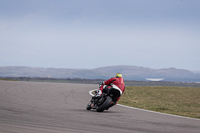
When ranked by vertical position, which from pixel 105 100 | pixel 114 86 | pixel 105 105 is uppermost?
pixel 114 86

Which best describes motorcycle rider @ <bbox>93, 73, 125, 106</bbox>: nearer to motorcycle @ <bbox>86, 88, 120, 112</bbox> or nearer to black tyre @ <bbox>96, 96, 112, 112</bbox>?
motorcycle @ <bbox>86, 88, 120, 112</bbox>

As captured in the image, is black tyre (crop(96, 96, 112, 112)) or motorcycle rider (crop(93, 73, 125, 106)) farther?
motorcycle rider (crop(93, 73, 125, 106))

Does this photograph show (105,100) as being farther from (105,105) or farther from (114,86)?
(114,86)

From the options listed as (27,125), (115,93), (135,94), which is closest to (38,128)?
(27,125)

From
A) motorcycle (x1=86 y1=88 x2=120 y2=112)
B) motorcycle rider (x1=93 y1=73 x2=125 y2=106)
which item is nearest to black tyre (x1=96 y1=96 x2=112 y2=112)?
motorcycle (x1=86 y1=88 x2=120 y2=112)

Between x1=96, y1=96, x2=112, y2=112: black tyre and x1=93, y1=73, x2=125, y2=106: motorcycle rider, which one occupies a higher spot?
x1=93, y1=73, x2=125, y2=106: motorcycle rider

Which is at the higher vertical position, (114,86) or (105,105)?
(114,86)

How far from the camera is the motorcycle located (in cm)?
1270

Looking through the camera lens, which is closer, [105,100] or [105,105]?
[105,105]

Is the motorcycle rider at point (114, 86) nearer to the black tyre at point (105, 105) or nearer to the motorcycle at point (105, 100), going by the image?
the motorcycle at point (105, 100)

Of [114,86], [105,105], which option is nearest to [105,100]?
[105,105]

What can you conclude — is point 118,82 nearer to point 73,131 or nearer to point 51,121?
point 51,121

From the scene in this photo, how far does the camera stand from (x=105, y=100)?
1299 cm

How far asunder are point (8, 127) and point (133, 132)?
9.35 ft
